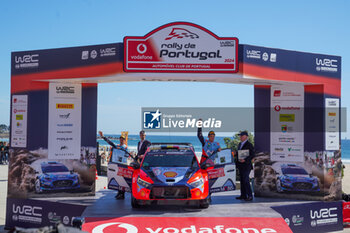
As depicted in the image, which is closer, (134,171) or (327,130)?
(134,171)

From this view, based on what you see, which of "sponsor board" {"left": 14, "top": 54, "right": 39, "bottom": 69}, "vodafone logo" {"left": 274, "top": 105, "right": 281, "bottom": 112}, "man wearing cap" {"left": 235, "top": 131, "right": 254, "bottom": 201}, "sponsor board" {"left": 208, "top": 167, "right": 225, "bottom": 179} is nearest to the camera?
"sponsor board" {"left": 208, "top": 167, "right": 225, "bottom": 179}

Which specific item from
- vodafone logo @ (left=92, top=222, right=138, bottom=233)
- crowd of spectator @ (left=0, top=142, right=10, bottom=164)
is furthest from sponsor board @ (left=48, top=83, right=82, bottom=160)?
crowd of spectator @ (left=0, top=142, right=10, bottom=164)

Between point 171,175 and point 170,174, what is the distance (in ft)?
0.14

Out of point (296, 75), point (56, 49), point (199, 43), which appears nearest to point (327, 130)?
point (296, 75)

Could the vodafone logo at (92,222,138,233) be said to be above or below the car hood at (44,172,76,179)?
below

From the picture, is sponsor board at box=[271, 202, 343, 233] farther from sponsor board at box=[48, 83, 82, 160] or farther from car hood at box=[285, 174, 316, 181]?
sponsor board at box=[48, 83, 82, 160]

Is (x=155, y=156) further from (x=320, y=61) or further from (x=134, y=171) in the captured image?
(x=320, y=61)

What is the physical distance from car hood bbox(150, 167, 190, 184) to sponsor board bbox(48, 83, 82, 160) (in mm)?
3211

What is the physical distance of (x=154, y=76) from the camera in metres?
8.86

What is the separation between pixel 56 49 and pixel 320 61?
7.48 meters

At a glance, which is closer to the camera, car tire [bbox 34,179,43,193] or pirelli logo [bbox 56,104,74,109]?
car tire [bbox 34,179,43,193]

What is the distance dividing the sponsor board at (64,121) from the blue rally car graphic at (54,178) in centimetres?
29

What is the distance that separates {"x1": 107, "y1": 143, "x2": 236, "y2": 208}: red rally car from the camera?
7.86 m

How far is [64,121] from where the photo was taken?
33.8 ft
